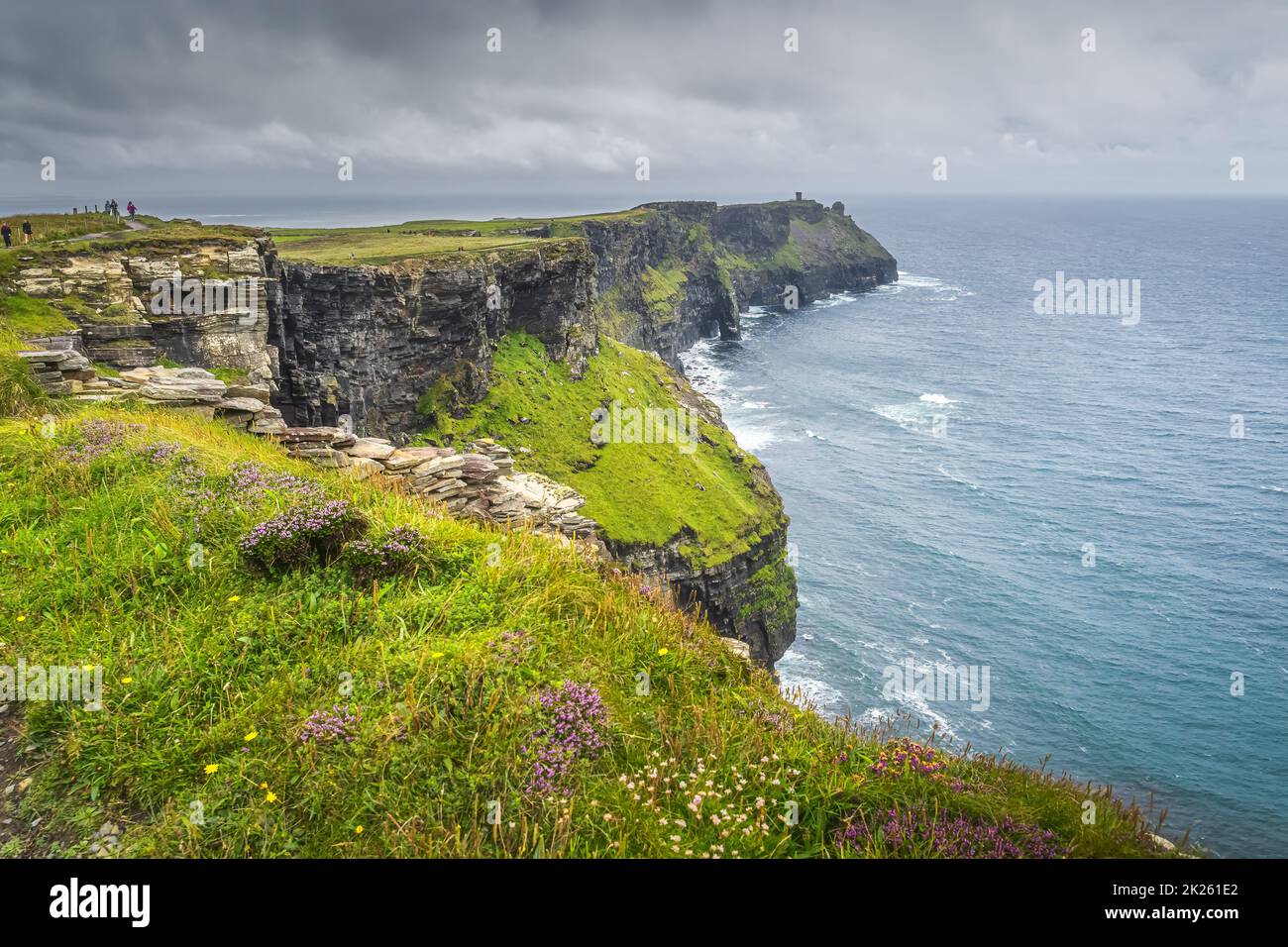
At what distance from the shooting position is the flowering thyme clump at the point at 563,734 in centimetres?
734

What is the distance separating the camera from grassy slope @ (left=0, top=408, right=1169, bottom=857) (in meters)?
6.91

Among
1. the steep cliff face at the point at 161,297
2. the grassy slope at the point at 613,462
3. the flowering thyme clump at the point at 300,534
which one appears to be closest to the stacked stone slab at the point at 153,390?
the flowering thyme clump at the point at 300,534

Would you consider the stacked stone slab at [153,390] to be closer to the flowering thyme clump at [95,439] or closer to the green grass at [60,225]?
the flowering thyme clump at [95,439]

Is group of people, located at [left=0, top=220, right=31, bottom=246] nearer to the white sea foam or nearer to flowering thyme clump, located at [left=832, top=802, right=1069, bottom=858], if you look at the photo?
flowering thyme clump, located at [left=832, top=802, right=1069, bottom=858]

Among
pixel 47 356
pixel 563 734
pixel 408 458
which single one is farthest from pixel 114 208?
pixel 563 734

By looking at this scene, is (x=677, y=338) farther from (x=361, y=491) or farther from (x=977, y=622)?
(x=361, y=491)

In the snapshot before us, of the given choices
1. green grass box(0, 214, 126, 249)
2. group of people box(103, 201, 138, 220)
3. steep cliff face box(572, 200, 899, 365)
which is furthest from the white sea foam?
group of people box(103, 201, 138, 220)

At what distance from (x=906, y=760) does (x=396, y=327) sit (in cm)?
5697

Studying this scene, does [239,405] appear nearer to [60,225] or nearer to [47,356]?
[47,356]

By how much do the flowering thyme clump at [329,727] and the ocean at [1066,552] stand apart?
18.5ft

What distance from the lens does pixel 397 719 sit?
7.74 metres
